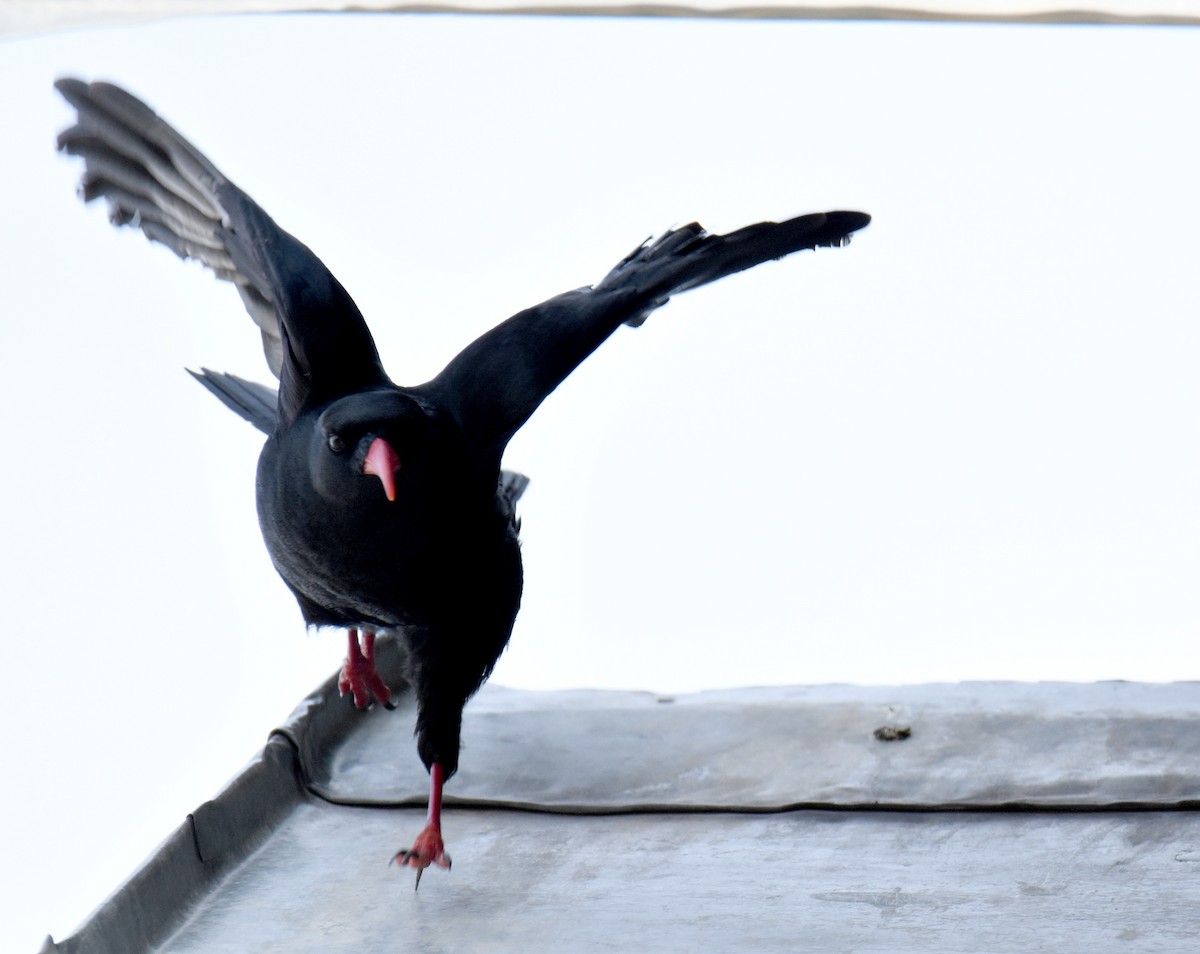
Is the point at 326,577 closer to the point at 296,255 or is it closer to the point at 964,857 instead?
the point at 296,255

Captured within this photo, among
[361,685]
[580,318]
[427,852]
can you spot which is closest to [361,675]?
[361,685]

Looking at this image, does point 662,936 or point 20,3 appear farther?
point 20,3

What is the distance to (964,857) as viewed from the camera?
214 cm

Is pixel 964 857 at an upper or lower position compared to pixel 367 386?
lower

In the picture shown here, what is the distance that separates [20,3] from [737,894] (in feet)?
14.2

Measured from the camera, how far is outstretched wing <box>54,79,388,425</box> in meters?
2.08

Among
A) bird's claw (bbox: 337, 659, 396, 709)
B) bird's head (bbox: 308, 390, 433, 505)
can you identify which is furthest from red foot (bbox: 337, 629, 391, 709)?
bird's head (bbox: 308, 390, 433, 505)

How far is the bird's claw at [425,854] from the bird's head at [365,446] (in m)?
0.49

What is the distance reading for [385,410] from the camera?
6.27 ft

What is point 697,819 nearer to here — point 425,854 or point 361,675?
point 425,854

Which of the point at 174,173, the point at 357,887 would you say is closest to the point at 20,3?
the point at 174,173

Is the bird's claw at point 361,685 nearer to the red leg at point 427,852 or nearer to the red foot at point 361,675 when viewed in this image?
the red foot at point 361,675

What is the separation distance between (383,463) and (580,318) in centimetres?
55

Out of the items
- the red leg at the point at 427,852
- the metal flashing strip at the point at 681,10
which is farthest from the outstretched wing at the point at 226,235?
the metal flashing strip at the point at 681,10
